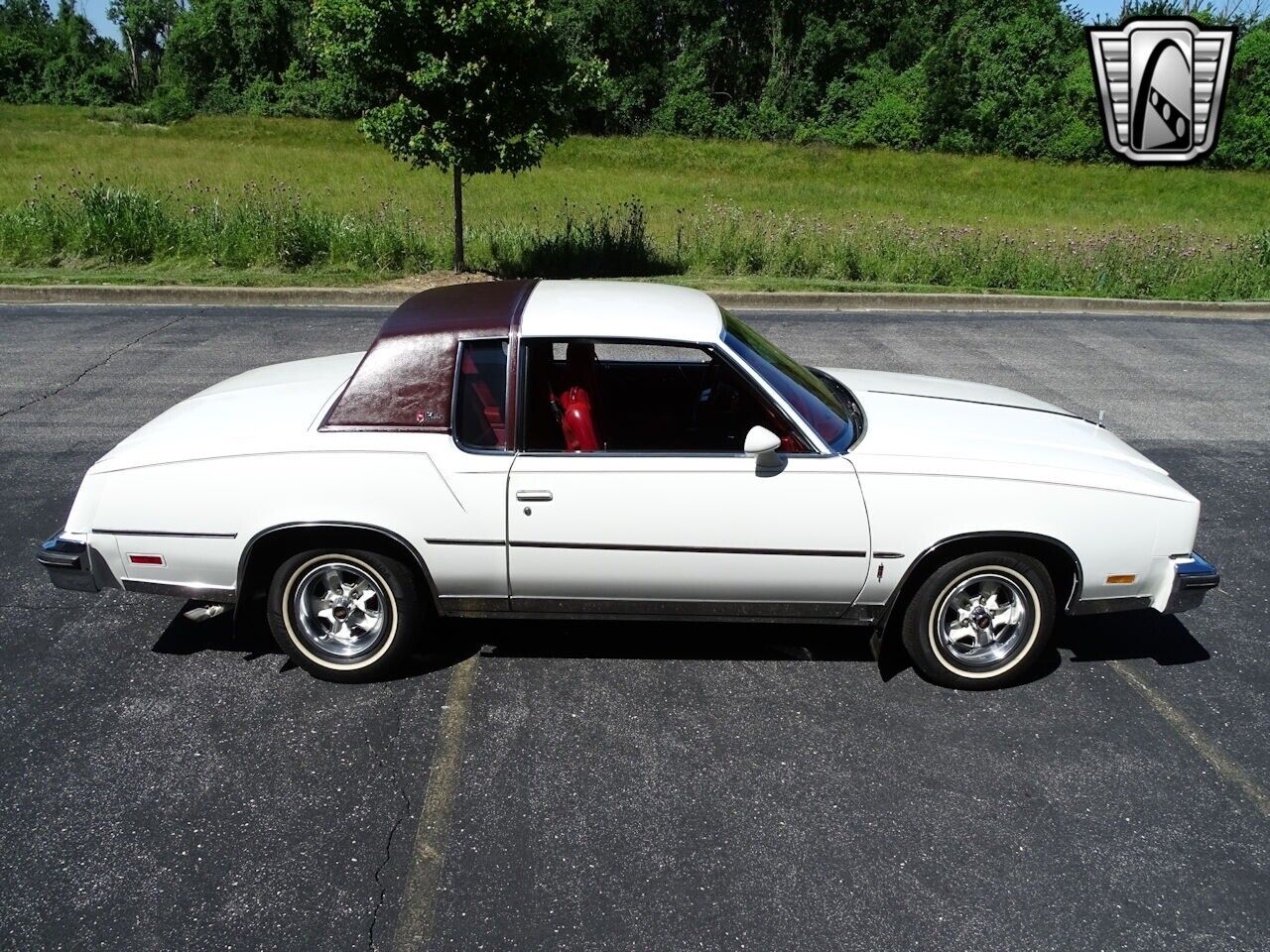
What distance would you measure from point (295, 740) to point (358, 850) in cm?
74

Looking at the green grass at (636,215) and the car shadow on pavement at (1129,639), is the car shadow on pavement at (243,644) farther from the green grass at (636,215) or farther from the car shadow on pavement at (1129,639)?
the green grass at (636,215)

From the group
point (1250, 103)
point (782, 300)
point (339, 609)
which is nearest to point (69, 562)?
point (339, 609)

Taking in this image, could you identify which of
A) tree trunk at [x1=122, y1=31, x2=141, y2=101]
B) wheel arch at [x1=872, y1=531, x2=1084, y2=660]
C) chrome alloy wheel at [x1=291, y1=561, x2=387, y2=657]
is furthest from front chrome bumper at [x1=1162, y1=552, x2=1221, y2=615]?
tree trunk at [x1=122, y1=31, x2=141, y2=101]

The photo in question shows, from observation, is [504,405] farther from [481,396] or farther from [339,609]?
[339,609]

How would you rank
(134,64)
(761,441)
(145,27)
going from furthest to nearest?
(145,27), (134,64), (761,441)

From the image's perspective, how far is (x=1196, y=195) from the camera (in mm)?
36656

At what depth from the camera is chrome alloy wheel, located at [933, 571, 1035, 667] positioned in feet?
14.3

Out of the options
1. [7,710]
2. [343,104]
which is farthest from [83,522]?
[343,104]

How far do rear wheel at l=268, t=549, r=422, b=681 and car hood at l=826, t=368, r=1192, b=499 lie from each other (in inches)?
80.8

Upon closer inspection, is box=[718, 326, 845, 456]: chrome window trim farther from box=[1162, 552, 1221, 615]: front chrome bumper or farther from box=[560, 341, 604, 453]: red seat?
box=[1162, 552, 1221, 615]: front chrome bumper

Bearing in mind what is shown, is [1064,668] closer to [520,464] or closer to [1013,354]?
[520,464]

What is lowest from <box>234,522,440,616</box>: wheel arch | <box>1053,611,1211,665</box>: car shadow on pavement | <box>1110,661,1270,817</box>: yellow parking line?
<box>1110,661,1270,817</box>: yellow parking line

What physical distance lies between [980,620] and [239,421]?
342 cm

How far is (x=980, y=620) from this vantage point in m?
4.42
